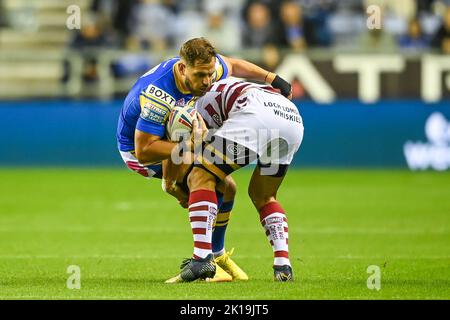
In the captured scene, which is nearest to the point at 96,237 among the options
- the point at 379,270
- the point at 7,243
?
the point at 7,243

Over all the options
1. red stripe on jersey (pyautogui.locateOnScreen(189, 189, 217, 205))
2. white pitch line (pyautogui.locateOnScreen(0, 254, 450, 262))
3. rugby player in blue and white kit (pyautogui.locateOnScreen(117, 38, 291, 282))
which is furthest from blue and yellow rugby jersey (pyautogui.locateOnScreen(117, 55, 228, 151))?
white pitch line (pyautogui.locateOnScreen(0, 254, 450, 262))

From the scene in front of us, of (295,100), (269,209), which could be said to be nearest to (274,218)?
(269,209)

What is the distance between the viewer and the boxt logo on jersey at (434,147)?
19.9 metres

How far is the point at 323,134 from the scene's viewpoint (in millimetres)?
20812

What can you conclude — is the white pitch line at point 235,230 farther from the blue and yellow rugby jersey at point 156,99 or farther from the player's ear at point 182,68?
the player's ear at point 182,68

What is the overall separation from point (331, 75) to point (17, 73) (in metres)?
6.59

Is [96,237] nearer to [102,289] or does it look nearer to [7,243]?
[7,243]

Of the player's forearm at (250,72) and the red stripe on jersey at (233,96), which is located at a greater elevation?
the player's forearm at (250,72)

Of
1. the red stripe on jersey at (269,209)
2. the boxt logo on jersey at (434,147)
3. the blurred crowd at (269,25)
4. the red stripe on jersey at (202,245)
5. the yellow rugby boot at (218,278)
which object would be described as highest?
the blurred crowd at (269,25)

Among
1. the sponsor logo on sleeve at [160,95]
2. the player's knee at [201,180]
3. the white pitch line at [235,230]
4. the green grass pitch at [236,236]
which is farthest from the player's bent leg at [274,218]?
the white pitch line at [235,230]

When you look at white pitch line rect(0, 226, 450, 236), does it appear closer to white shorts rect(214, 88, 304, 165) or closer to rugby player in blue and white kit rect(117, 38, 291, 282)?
rugby player in blue and white kit rect(117, 38, 291, 282)

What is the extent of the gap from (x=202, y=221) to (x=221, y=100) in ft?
3.41

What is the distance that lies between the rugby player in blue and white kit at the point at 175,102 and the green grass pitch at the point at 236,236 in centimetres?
65

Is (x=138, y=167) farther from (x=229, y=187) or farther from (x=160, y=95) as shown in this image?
(x=160, y=95)
